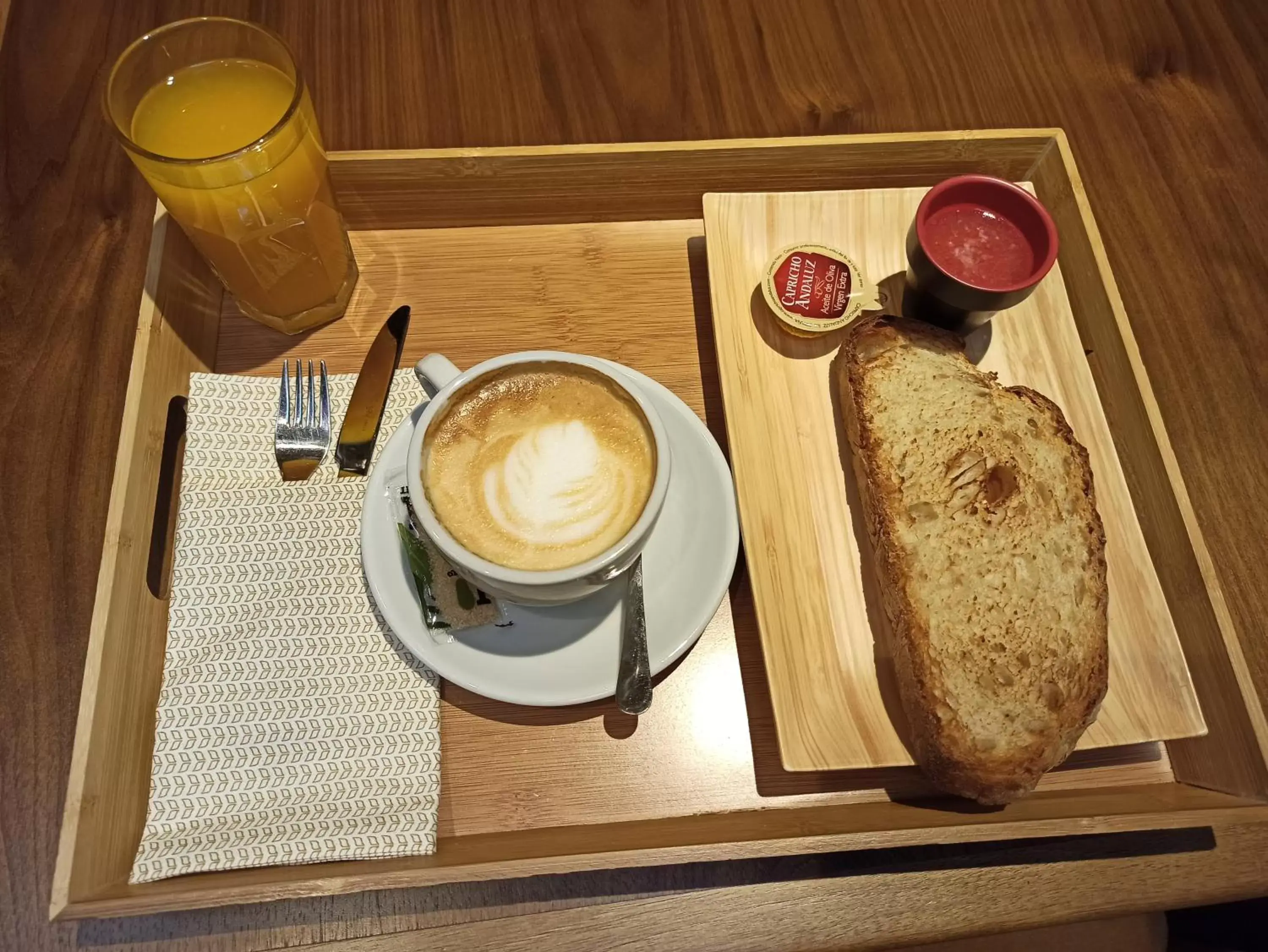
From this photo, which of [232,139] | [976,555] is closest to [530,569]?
[976,555]

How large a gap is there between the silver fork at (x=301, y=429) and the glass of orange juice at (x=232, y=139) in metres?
→ 0.16

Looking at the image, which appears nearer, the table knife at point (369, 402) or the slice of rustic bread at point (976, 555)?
the slice of rustic bread at point (976, 555)

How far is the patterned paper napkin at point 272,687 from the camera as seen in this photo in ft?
2.79

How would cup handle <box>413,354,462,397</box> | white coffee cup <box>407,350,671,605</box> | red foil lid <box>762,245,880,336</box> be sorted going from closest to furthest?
1. white coffee cup <box>407,350,671,605</box>
2. cup handle <box>413,354,462,397</box>
3. red foil lid <box>762,245,880,336</box>

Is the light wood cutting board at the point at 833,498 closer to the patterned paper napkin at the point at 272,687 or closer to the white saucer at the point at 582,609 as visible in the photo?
the white saucer at the point at 582,609

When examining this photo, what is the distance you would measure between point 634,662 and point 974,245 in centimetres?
80

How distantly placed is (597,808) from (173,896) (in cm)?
46

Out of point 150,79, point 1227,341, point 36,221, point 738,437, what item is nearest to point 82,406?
point 36,221

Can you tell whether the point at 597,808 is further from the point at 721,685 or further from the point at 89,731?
the point at 89,731

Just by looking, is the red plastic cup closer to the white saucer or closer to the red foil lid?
the red foil lid


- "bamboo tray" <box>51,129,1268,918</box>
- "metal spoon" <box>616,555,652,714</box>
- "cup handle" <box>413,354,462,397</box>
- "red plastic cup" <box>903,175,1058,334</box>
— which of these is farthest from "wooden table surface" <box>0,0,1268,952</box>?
"cup handle" <box>413,354,462,397</box>

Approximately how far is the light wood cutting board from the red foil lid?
1.3 inches

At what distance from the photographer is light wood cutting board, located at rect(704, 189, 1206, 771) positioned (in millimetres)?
944

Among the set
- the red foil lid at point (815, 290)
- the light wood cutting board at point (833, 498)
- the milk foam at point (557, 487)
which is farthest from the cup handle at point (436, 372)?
the red foil lid at point (815, 290)
